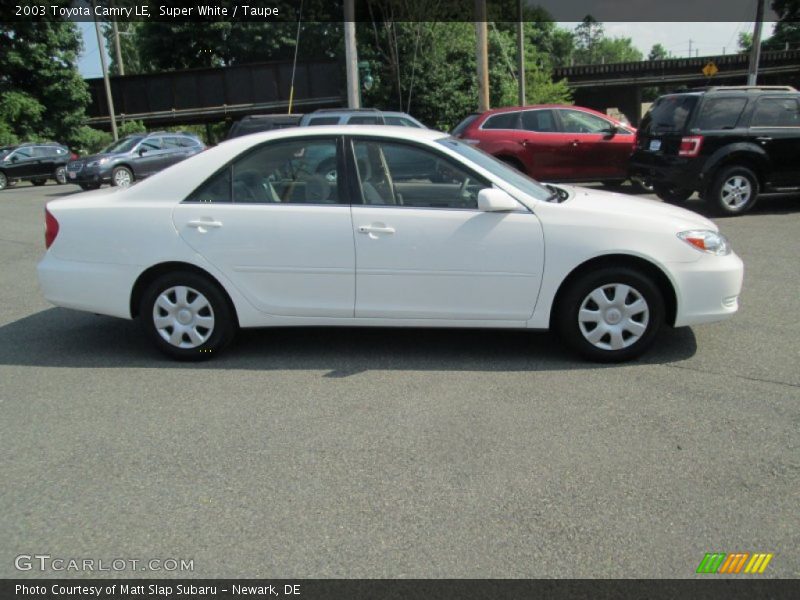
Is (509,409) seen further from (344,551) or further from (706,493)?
(344,551)

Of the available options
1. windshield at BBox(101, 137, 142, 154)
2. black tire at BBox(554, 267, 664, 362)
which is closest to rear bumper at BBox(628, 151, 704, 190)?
black tire at BBox(554, 267, 664, 362)

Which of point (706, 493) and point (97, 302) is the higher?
point (97, 302)

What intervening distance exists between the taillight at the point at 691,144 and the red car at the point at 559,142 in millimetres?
2629

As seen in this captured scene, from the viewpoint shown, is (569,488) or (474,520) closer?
(474,520)

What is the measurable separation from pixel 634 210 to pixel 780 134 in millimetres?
7153

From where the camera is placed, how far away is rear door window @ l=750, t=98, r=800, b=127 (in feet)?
34.5

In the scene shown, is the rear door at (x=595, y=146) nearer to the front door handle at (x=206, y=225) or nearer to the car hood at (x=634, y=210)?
the car hood at (x=634, y=210)

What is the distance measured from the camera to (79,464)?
3553mm

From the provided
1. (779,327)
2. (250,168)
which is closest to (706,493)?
(779,327)

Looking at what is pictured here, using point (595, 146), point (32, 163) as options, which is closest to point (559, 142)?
point (595, 146)

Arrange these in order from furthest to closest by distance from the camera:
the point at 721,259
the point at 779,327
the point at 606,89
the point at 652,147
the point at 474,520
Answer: the point at 606,89 < the point at 652,147 < the point at 779,327 < the point at 721,259 < the point at 474,520

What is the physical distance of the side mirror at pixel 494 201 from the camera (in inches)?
180

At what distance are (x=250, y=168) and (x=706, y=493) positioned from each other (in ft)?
11.5

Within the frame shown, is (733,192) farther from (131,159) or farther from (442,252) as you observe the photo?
(131,159)
